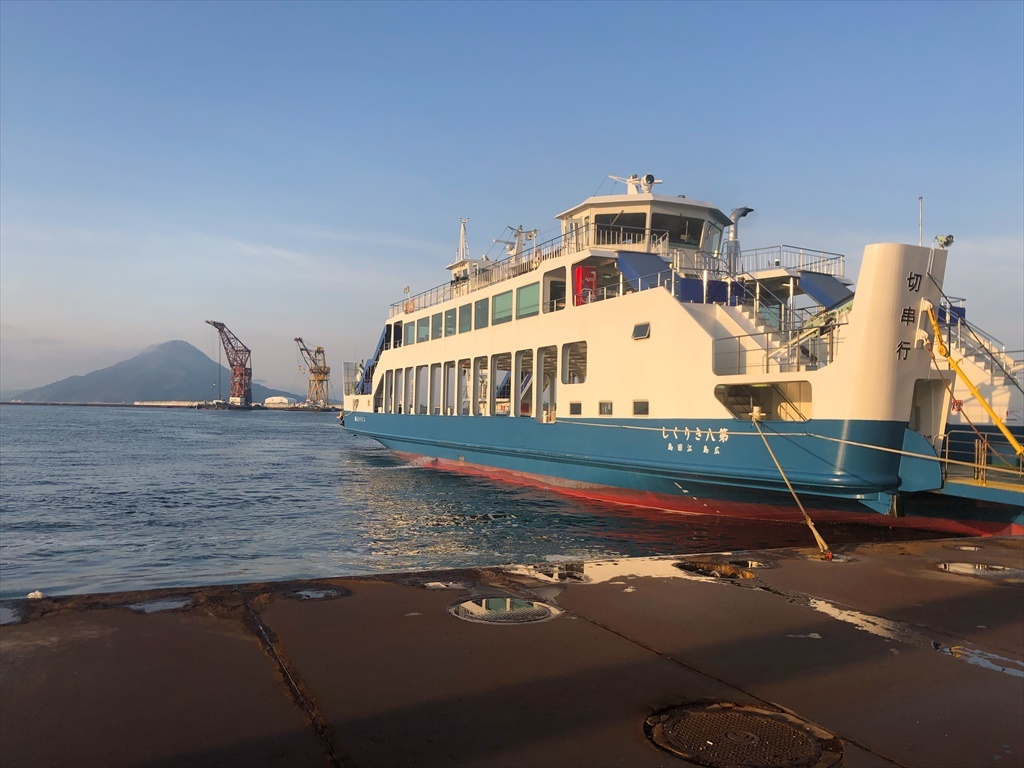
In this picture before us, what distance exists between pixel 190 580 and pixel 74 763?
26.2ft

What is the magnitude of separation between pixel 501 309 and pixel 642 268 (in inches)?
245

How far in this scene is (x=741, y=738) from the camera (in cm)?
331

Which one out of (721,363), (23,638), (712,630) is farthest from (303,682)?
(721,363)

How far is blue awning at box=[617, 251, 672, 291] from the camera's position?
658 inches

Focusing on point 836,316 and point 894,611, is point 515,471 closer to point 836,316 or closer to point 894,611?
point 836,316

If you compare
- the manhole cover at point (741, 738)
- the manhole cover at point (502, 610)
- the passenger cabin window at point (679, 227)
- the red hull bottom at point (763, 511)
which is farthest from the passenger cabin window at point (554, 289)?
the manhole cover at point (741, 738)

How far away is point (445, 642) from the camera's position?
460 cm

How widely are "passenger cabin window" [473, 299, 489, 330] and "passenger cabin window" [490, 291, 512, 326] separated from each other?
0.51 m

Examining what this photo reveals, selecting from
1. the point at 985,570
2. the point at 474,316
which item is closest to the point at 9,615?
the point at 985,570

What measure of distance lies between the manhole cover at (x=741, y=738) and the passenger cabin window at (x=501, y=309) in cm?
1850

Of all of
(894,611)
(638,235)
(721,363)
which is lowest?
(894,611)

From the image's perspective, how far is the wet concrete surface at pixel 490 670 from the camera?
3.19 metres

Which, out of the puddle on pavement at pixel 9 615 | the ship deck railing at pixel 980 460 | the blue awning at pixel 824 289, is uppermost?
the blue awning at pixel 824 289

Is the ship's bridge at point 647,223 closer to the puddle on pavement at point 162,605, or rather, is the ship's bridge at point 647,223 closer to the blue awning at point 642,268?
the blue awning at point 642,268
